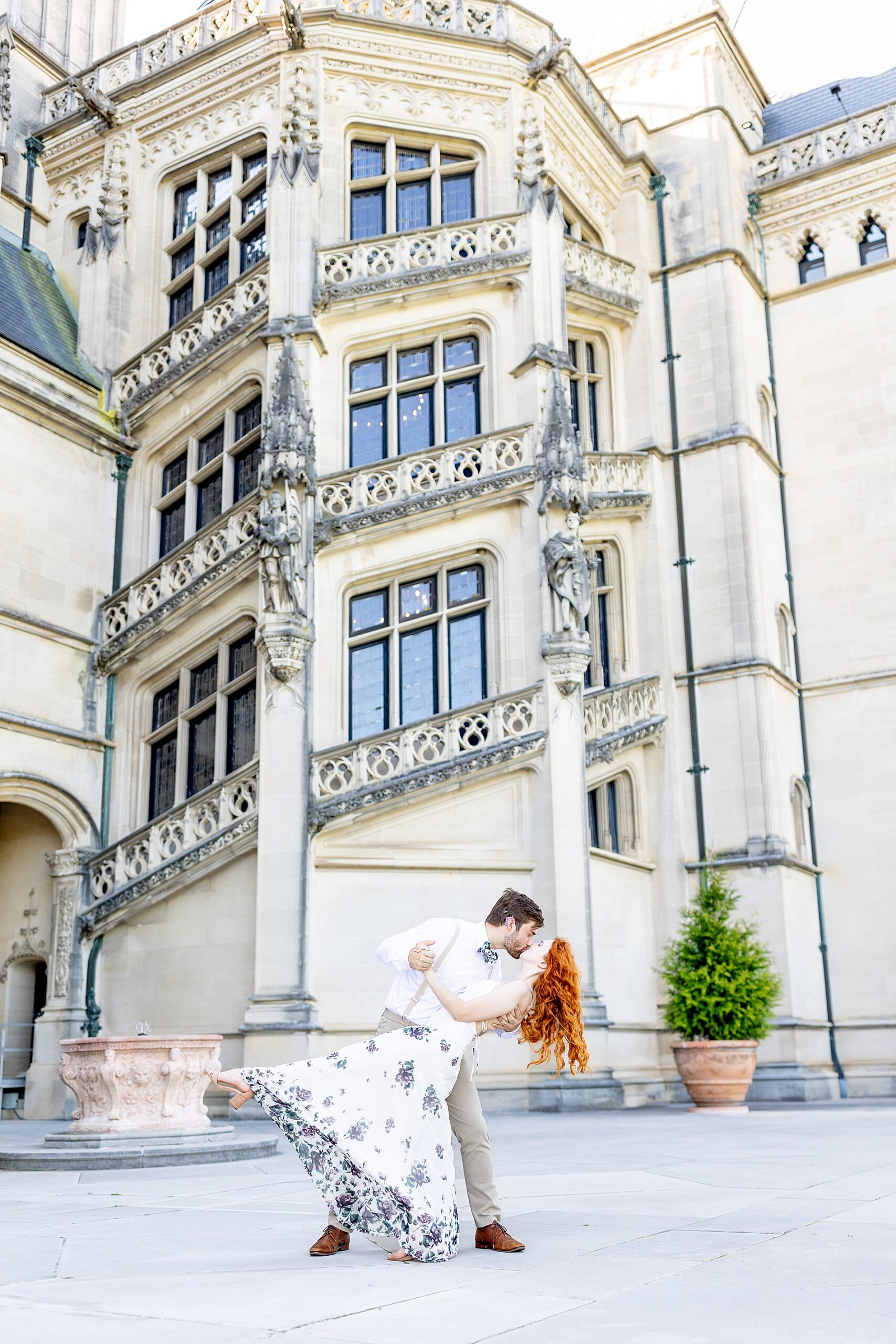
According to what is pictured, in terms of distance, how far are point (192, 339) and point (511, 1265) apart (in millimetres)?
16514

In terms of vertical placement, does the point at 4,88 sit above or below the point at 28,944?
above

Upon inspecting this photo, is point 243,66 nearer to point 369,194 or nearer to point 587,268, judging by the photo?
point 369,194

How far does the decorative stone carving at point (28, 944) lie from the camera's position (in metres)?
18.0

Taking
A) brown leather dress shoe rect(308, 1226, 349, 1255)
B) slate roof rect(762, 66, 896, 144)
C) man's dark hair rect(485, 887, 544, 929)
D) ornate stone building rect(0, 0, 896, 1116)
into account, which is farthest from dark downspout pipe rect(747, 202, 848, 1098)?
man's dark hair rect(485, 887, 544, 929)

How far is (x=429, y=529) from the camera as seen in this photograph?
17375 millimetres

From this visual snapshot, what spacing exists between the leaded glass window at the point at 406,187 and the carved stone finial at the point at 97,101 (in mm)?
4372

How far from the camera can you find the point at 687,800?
19.8 metres

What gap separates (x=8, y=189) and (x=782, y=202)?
13177mm

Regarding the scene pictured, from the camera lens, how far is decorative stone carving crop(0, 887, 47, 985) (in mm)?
17969

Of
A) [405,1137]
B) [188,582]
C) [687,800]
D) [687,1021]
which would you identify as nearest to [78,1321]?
[405,1137]

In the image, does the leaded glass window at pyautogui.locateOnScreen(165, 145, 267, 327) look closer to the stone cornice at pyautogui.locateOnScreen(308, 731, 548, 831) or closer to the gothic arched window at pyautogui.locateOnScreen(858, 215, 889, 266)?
the stone cornice at pyautogui.locateOnScreen(308, 731, 548, 831)

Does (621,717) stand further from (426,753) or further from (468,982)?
(468,982)

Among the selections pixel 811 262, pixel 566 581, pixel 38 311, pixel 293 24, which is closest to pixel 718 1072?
pixel 566 581

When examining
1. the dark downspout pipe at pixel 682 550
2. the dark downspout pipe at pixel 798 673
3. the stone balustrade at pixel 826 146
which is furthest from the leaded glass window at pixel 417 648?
the stone balustrade at pixel 826 146
